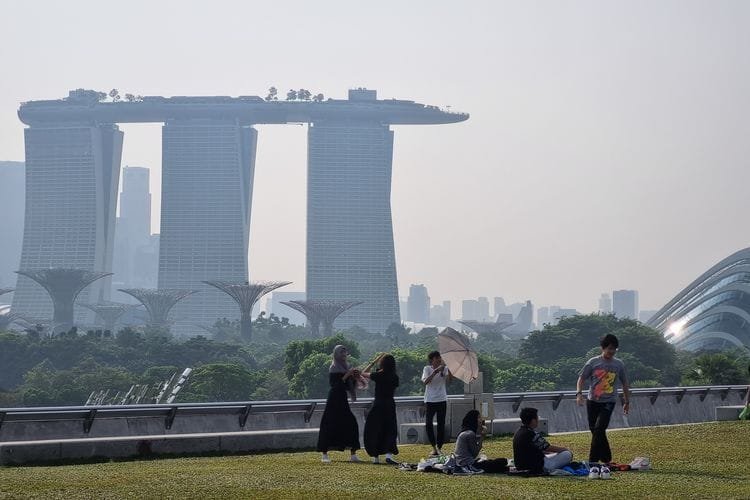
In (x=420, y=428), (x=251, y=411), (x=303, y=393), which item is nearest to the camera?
(x=420, y=428)

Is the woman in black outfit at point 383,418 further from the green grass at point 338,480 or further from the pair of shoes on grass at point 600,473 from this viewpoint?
the pair of shoes on grass at point 600,473

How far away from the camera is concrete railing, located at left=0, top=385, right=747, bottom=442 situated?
28.2 m

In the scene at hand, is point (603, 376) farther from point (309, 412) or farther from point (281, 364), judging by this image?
point (281, 364)

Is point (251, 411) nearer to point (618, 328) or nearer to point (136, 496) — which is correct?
point (136, 496)

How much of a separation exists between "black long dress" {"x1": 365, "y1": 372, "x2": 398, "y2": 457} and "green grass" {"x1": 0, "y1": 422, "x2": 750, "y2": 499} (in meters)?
0.39

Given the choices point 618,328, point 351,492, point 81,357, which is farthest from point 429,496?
point 81,357

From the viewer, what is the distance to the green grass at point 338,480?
685 inches

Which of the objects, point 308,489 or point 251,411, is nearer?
point 308,489

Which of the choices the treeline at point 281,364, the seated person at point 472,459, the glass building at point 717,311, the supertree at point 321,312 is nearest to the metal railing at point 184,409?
the seated person at point 472,459

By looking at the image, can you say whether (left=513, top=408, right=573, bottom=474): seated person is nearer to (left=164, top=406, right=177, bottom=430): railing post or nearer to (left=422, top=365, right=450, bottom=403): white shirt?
(left=422, top=365, right=450, bottom=403): white shirt

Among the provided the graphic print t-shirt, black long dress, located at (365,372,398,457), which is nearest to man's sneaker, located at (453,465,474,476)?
black long dress, located at (365,372,398,457)

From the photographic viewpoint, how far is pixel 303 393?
107688mm

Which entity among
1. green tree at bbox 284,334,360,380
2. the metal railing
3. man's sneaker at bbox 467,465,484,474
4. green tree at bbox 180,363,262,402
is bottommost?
man's sneaker at bbox 467,465,484,474

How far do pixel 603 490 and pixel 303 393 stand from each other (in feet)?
297
